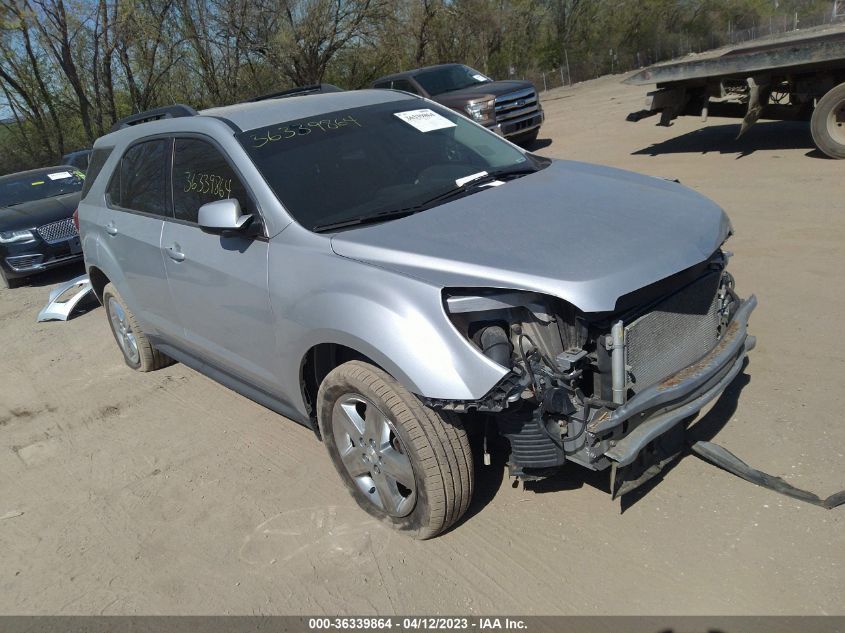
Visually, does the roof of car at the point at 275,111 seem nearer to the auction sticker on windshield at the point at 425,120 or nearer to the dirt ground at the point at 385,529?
the auction sticker on windshield at the point at 425,120

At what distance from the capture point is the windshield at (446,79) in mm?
14656

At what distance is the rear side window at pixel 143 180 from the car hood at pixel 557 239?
6.17ft

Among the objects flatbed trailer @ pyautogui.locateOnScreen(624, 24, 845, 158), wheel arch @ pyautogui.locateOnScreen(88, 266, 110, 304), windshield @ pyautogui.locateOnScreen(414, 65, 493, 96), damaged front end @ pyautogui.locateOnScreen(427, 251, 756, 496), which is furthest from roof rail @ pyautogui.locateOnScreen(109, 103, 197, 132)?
windshield @ pyautogui.locateOnScreen(414, 65, 493, 96)

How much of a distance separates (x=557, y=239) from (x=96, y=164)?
4.29m

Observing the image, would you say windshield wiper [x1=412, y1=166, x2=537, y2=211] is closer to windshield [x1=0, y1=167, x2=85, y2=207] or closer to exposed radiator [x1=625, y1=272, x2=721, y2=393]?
exposed radiator [x1=625, y1=272, x2=721, y2=393]

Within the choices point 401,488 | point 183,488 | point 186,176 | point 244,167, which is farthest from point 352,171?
point 183,488

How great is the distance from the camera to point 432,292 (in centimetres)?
281

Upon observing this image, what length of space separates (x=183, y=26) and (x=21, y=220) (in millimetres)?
21969

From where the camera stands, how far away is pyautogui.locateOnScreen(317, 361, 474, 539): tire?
2.95m

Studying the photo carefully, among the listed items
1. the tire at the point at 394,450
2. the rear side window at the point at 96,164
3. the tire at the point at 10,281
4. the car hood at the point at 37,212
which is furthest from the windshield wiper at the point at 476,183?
the tire at the point at 10,281

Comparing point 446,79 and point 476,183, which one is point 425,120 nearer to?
point 476,183

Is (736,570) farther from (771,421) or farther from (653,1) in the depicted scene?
(653,1)

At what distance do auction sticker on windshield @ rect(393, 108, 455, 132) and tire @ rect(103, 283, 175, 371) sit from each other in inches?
106
